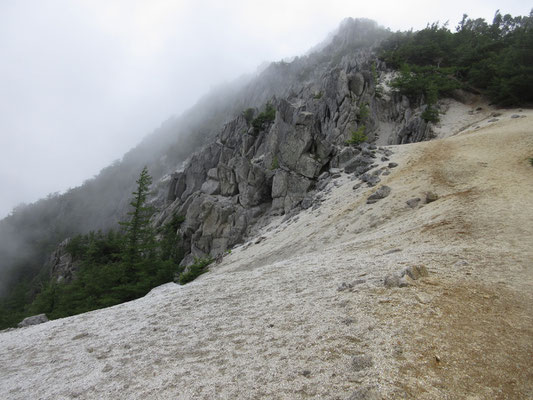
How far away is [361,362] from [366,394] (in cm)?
71

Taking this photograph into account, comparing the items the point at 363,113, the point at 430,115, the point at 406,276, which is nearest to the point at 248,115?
the point at 363,113

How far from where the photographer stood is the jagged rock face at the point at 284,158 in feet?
115

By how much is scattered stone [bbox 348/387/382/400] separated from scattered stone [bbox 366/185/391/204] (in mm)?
13971

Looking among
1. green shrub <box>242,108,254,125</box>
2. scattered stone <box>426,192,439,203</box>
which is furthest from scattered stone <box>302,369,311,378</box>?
green shrub <box>242,108,254,125</box>

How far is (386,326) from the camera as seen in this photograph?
16.1 feet

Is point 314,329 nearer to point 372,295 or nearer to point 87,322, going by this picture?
point 372,295

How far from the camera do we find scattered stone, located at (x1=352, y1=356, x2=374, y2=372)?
159 inches

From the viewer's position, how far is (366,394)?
3443 millimetres

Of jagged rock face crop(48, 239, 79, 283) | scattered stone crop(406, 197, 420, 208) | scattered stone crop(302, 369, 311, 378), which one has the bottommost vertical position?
jagged rock face crop(48, 239, 79, 283)

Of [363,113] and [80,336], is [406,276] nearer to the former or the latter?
[80,336]

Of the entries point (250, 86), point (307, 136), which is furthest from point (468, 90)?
point (250, 86)

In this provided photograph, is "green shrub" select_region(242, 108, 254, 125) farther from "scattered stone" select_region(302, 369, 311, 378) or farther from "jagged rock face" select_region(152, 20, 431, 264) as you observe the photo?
"scattered stone" select_region(302, 369, 311, 378)

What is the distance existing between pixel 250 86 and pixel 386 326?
11636cm

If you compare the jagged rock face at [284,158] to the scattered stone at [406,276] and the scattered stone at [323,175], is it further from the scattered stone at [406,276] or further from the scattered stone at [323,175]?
the scattered stone at [406,276]
